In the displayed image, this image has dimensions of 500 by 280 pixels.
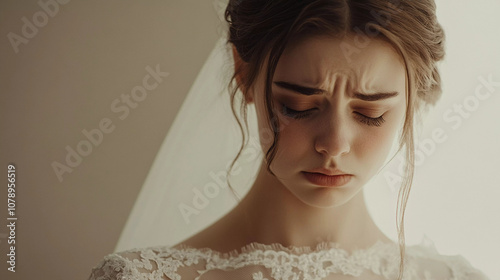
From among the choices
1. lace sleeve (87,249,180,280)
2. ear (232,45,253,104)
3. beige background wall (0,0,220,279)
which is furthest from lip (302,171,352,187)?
beige background wall (0,0,220,279)

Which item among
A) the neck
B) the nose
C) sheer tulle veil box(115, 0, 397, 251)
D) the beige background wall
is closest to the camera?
the nose

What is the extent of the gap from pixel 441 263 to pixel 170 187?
0.73 m

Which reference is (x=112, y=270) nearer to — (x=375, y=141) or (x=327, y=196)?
(x=327, y=196)

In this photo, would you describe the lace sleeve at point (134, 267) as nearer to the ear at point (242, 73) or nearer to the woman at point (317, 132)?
the woman at point (317, 132)

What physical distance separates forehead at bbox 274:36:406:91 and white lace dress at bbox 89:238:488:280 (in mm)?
375

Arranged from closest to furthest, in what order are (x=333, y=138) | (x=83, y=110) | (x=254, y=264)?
1. (x=333, y=138)
2. (x=254, y=264)
3. (x=83, y=110)

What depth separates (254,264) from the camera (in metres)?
1.25

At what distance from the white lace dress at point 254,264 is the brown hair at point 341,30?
3.2 inches

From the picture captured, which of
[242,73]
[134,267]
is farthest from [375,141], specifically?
[134,267]

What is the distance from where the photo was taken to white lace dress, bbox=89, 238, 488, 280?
1.21 metres

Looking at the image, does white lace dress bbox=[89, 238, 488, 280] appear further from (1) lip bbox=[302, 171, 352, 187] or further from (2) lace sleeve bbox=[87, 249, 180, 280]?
(1) lip bbox=[302, 171, 352, 187]

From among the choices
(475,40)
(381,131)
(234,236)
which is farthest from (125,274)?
(475,40)

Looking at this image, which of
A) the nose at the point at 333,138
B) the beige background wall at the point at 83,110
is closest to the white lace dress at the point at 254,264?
the nose at the point at 333,138

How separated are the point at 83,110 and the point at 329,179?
73 cm
